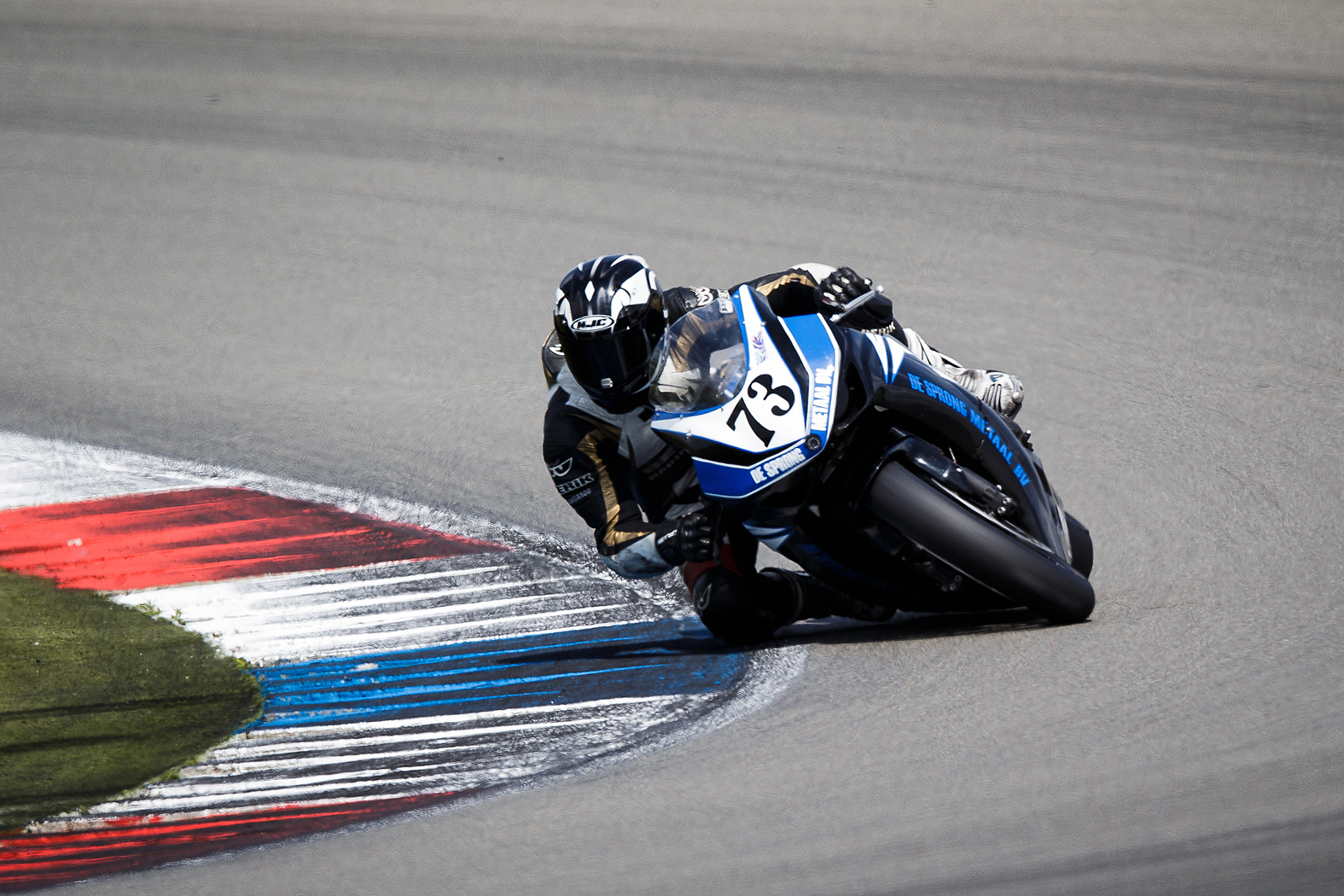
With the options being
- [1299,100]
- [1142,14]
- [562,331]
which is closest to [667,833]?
[562,331]

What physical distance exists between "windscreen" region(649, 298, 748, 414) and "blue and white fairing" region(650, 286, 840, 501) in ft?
0.05

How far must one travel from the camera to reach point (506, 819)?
12.1ft

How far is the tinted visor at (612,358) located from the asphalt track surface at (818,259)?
3.72 feet

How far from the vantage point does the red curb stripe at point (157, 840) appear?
3844mm

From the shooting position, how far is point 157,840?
4.01 meters

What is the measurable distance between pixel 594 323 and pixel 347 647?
1.91m

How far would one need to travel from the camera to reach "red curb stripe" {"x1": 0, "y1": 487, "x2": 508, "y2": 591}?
20.4 feet

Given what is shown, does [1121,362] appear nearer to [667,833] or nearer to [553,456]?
[553,456]

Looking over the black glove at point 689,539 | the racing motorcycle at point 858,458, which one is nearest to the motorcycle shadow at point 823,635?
the racing motorcycle at point 858,458

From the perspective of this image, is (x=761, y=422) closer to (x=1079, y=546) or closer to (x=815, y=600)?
(x=815, y=600)

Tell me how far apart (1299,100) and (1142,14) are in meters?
1.66

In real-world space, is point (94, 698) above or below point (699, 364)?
below

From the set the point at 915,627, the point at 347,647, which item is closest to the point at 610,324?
the point at 915,627

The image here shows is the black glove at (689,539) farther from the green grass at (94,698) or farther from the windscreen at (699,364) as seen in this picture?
the green grass at (94,698)
